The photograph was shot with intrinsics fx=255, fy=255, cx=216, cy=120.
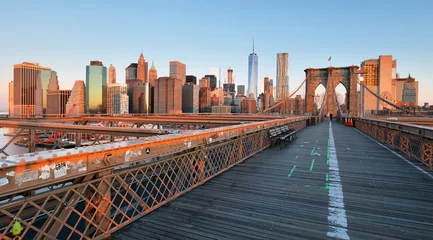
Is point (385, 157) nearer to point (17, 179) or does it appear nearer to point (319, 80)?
point (17, 179)

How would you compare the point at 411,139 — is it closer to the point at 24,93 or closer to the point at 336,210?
the point at 336,210

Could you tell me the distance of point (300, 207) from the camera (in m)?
6.20

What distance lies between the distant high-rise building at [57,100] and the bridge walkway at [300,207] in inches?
8230

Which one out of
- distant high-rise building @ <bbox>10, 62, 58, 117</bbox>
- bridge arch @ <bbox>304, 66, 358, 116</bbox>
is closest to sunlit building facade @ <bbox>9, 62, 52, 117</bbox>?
distant high-rise building @ <bbox>10, 62, 58, 117</bbox>

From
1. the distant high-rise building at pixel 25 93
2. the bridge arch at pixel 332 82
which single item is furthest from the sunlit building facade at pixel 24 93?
the bridge arch at pixel 332 82

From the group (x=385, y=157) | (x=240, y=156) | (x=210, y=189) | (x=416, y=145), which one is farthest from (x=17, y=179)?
(x=416, y=145)

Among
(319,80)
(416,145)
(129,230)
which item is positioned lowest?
(129,230)

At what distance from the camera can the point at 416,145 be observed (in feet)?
43.7

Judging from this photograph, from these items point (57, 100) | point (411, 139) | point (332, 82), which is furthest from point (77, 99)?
point (411, 139)

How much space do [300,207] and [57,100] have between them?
222886 millimetres

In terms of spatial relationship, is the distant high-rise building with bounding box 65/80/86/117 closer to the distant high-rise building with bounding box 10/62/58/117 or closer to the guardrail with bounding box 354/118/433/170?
the distant high-rise building with bounding box 10/62/58/117

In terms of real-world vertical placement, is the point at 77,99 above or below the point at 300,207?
above

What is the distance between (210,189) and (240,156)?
4.24 meters

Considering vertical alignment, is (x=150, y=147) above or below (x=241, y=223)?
above
